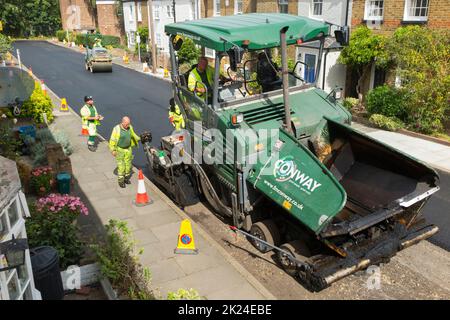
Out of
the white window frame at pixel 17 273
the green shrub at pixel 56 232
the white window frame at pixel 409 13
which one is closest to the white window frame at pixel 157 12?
the white window frame at pixel 409 13

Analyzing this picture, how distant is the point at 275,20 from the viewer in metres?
7.32

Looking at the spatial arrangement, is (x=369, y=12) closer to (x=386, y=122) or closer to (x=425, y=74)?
(x=425, y=74)

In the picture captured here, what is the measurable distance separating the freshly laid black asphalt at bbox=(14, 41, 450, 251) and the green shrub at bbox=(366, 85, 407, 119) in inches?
174

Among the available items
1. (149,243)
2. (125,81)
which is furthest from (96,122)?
(125,81)

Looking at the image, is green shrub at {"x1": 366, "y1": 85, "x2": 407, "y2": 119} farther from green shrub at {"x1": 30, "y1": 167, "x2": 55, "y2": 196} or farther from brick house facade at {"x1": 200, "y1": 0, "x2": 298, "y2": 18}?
green shrub at {"x1": 30, "y1": 167, "x2": 55, "y2": 196}

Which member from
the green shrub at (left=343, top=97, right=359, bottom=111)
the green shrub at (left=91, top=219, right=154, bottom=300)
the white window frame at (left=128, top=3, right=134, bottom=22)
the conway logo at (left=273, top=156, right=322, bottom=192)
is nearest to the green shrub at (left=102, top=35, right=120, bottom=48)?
the white window frame at (left=128, top=3, right=134, bottom=22)

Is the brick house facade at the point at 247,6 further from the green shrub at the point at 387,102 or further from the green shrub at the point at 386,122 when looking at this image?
the green shrub at the point at 386,122

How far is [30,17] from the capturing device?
212 ft

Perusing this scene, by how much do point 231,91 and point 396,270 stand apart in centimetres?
397

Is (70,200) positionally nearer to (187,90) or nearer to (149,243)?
(149,243)

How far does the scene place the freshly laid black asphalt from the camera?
8.65 meters

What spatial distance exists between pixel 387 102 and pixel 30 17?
2548 inches

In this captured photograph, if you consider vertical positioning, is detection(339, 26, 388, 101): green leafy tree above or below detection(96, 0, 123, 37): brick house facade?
below

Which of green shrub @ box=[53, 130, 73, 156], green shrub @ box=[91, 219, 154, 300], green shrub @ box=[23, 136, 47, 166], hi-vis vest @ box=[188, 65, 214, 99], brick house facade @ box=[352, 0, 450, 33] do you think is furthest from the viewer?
brick house facade @ box=[352, 0, 450, 33]
